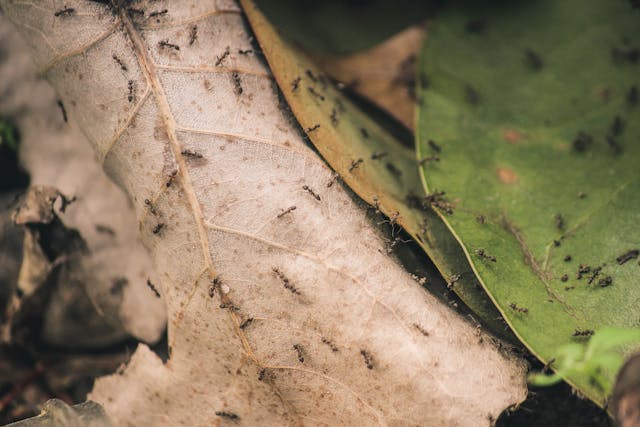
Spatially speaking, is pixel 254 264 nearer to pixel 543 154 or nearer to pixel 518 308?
pixel 518 308

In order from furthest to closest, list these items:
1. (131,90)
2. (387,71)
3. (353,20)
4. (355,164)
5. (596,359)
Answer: (353,20)
(387,71)
(355,164)
(131,90)
(596,359)

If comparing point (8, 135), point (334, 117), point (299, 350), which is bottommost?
point (8, 135)

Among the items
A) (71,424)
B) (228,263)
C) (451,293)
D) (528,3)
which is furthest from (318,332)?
(528,3)

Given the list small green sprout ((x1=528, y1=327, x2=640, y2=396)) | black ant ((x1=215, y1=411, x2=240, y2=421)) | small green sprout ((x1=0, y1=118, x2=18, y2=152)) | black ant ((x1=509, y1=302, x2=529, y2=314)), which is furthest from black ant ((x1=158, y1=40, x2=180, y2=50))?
small green sprout ((x1=528, y1=327, x2=640, y2=396))

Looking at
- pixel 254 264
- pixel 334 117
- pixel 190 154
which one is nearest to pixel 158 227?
pixel 190 154

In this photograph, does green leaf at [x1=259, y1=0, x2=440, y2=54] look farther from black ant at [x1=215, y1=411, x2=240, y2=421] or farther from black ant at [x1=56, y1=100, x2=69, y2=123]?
black ant at [x1=215, y1=411, x2=240, y2=421]

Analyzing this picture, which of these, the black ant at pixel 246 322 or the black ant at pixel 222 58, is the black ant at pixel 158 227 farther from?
the black ant at pixel 222 58

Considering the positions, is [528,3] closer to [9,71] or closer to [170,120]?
[170,120]

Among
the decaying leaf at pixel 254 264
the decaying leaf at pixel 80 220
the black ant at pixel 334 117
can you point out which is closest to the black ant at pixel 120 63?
the decaying leaf at pixel 254 264
